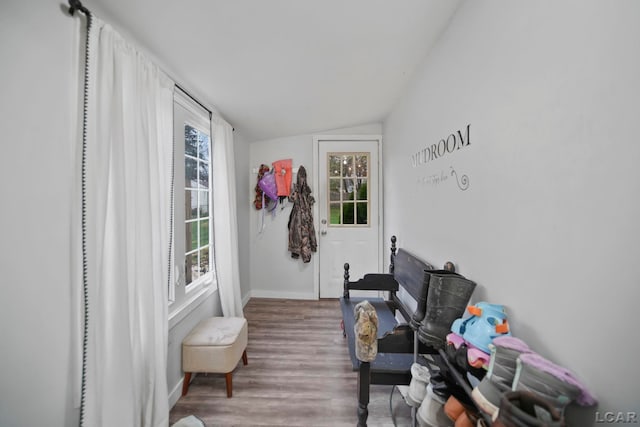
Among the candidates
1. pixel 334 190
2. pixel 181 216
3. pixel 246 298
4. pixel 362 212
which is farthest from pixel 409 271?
pixel 246 298

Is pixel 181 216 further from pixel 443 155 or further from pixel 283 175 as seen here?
pixel 443 155

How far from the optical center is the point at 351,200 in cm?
335

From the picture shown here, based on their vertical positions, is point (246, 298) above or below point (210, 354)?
below

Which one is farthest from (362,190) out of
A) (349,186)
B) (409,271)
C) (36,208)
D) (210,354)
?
(36,208)

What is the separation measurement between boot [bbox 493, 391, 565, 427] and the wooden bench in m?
0.61

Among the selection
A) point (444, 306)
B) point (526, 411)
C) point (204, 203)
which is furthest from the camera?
point (204, 203)

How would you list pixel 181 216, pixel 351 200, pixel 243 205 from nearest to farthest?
pixel 181 216
pixel 243 205
pixel 351 200

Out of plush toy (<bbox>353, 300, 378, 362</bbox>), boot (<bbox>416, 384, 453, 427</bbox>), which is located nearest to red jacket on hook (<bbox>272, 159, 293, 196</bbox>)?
plush toy (<bbox>353, 300, 378, 362</bbox>)

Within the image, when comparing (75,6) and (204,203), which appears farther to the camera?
(204,203)

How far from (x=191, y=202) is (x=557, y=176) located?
2171 millimetres

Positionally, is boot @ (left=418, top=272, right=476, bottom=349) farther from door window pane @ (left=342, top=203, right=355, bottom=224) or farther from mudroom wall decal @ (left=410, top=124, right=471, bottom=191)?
door window pane @ (left=342, top=203, right=355, bottom=224)

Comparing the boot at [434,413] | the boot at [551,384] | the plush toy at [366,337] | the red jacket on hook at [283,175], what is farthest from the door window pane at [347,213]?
the boot at [551,384]

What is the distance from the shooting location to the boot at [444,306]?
3.57ft

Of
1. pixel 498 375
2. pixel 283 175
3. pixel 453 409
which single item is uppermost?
pixel 283 175
